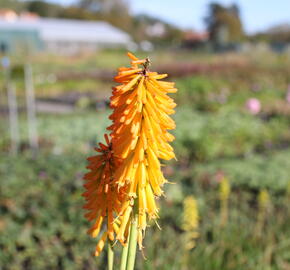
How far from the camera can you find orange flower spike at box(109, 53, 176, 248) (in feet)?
3.25

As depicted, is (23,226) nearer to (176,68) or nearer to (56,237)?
(56,237)

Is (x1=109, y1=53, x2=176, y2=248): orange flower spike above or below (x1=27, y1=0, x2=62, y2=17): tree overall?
below

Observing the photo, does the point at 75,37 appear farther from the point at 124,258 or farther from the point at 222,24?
the point at 124,258

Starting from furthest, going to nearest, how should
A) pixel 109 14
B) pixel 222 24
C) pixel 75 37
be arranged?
1. pixel 109 14
2. pixel 222 24
3. pixel 75 37

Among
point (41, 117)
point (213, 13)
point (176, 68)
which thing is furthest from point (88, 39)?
point (41, 117)

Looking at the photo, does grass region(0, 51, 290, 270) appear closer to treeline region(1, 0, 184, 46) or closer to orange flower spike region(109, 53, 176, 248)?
orange flower spike region(109, 53, 176, 248)

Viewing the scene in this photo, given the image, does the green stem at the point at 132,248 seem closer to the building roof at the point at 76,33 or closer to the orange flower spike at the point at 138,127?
the orange flower spike at the point at 138,127

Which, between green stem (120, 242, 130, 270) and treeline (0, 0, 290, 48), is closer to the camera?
green stem (120, 242, 130, 270)

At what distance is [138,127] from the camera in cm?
99

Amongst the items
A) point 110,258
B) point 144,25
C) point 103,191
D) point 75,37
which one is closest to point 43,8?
point 144,25

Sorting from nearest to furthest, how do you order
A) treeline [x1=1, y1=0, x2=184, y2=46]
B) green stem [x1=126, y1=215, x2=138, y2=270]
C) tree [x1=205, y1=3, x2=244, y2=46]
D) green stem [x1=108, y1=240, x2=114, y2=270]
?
1. green stem [x1=126, y1=215, x2=138, y2=270]
2. green stem [x1=108, y1=240, x2=114, y2=270]
3. tree [x1=205, y1=3, x2=244, y2=46]
4. treeline [x1=1, y1=0, x2=184, y2=46]

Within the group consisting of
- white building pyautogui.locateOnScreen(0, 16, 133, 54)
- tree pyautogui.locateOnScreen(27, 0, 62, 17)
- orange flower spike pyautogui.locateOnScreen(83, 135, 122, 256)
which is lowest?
orange flower spike pyautogui.locateOnScreen(83, 135, 122, 256)

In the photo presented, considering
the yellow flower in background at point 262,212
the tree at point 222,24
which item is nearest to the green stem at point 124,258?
the yellow flower in background at point 262,212

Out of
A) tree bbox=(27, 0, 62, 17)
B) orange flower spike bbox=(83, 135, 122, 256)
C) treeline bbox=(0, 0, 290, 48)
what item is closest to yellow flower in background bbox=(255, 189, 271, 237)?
orange flower spike bbox=(83, 135, 122, 256)
